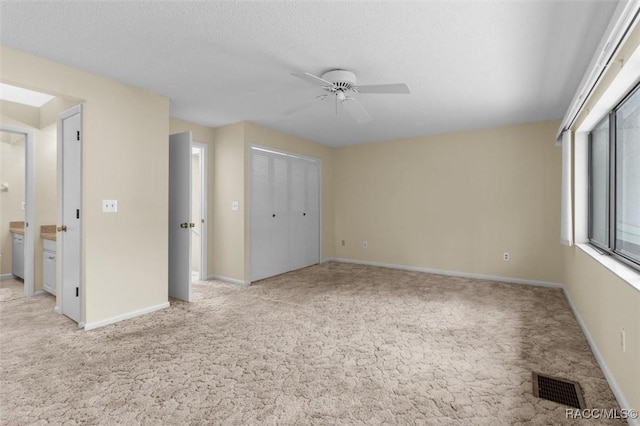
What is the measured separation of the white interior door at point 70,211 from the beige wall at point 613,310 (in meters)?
4.08

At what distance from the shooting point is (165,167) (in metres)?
3.53

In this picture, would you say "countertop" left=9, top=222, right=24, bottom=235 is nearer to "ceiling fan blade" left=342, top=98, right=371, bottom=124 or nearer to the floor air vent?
"ceiling fan blade" left=342, top=98, right=371, bottom=124

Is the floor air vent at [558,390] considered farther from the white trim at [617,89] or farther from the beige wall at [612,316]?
the white trim at [617,89]

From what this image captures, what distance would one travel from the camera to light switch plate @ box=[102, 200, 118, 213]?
119 inches

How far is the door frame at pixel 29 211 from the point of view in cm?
395

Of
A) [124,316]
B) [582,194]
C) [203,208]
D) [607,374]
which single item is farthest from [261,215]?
[607,374]

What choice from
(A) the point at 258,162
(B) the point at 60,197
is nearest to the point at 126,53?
(B) the point at 60,197

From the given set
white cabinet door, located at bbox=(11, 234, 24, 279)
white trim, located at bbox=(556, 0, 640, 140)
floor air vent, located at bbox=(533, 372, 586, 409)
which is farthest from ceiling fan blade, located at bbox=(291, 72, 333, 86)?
white cabinet door, located at bbox=(11, 234, 24, 279)

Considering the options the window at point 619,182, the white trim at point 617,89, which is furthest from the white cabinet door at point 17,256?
the window at point 619,182

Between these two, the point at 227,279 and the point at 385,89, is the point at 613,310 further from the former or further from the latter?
the point at 227,279

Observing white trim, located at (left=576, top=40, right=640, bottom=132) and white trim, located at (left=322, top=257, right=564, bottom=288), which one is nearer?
white trim, located at (left=576, top=40, right=640, bottom=132)

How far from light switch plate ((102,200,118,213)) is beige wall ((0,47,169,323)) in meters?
0.04

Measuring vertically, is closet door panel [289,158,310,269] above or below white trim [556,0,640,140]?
below

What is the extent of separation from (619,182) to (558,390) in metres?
1.59
